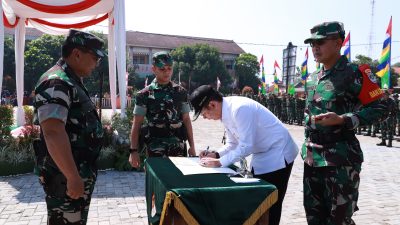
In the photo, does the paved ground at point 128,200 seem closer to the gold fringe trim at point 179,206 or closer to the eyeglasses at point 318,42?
the gold fringe trim at point 179,206

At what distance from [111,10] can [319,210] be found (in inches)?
267

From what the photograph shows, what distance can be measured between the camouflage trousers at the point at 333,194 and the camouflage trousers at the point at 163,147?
4.45 ft

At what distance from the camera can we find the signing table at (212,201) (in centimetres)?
182

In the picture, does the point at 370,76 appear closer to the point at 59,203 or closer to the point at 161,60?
the point at 161,60

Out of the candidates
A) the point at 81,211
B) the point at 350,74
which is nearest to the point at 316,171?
the point at 350,74

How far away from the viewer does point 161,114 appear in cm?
338

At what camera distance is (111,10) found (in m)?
7.88

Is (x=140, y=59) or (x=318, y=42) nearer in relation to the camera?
(x=318, y=42)

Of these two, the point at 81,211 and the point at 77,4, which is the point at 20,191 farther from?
the point at 77,4

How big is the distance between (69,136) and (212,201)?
94cm

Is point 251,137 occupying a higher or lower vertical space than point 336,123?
lower

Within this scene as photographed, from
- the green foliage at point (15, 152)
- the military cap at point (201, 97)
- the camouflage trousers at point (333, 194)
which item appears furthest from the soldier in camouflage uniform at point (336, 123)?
the green foliage at point (15, 152)

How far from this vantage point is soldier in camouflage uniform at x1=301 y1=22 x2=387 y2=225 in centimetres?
232

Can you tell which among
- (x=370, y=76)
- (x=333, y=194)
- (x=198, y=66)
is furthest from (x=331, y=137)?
(x=198, y=66)
